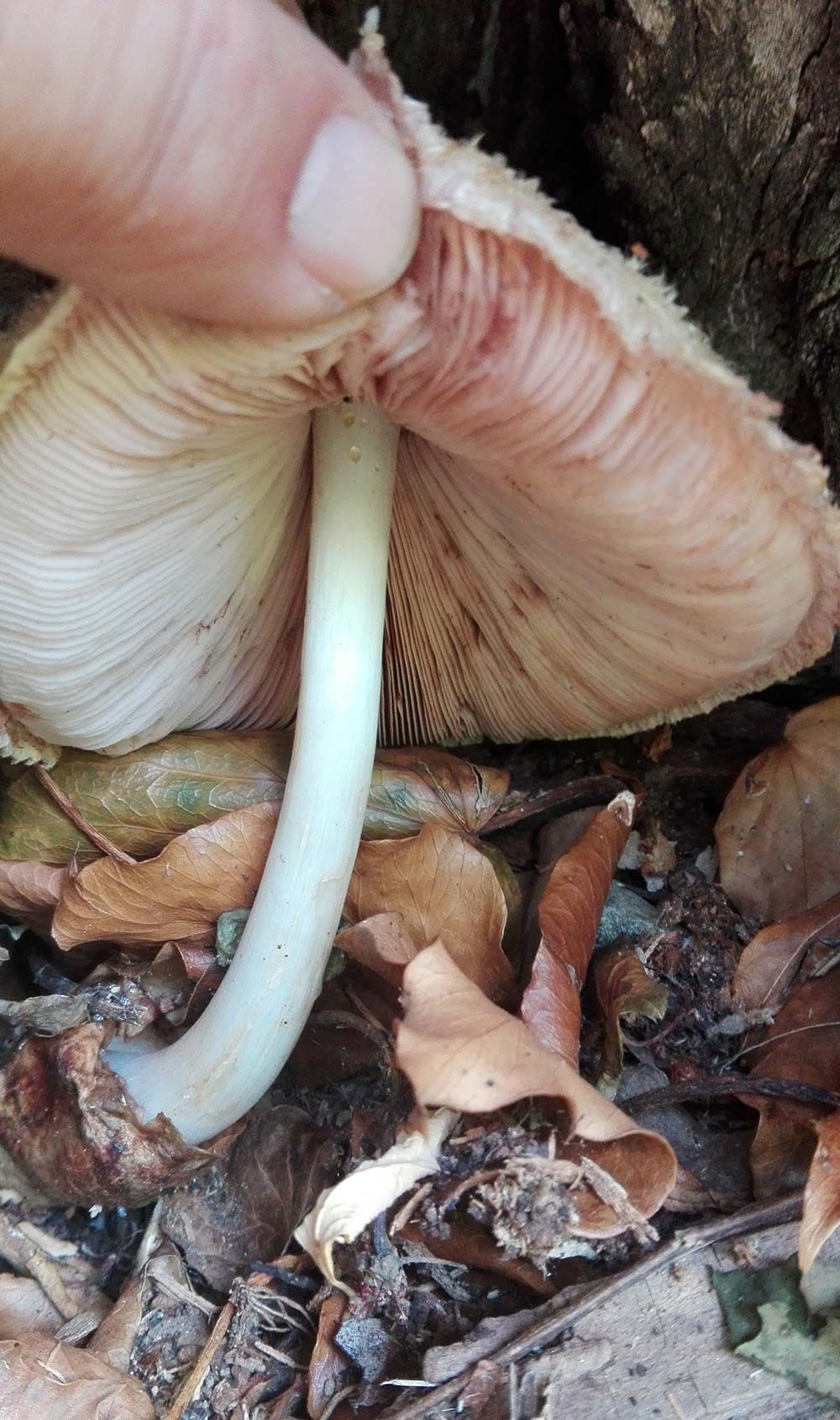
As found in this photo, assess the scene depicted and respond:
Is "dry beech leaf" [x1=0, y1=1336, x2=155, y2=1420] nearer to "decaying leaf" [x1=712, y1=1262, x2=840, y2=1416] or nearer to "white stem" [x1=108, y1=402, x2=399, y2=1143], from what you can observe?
"white stem" [x1=108, y1=402, x2=399, y2=1143]

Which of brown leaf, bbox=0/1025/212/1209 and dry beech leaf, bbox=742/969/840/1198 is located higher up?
dry beech leaf, bbox=742/969/840/1198

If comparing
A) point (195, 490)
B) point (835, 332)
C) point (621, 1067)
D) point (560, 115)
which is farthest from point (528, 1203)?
point (560, 115)

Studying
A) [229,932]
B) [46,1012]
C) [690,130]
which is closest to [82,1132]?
[46,1012]

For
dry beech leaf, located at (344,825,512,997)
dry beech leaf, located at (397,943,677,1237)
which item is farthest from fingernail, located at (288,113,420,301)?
dry beech leaf, located at (344,825,512,997)

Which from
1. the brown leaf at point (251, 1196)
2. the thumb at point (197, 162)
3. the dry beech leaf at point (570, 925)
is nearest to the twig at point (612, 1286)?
the dry beech leaf at point (570, 925)

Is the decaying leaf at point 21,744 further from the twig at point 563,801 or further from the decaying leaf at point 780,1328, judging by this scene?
the decaying leaf at point 780,1328

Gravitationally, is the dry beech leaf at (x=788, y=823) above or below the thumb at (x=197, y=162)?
below
